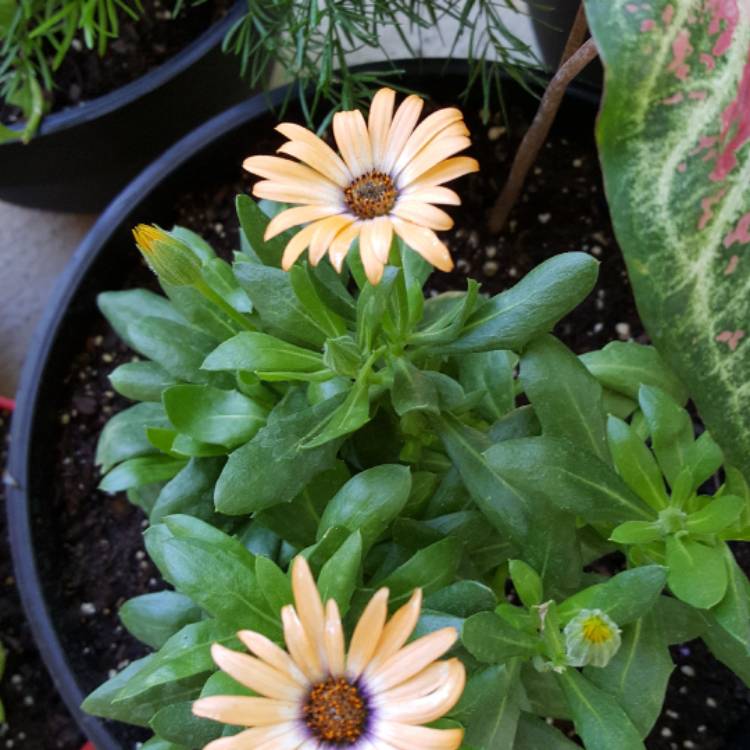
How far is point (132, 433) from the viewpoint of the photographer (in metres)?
0.80

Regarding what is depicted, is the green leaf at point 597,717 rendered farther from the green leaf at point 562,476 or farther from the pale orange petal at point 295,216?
the pale orange petal at point 295,216

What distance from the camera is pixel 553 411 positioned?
652mm

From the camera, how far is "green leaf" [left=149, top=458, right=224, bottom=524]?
A: 71 cm

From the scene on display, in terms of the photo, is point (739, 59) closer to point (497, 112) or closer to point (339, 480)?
point (339, 480)

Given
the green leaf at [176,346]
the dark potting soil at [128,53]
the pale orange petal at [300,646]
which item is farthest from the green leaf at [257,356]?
the dark potting soil at [128,53]

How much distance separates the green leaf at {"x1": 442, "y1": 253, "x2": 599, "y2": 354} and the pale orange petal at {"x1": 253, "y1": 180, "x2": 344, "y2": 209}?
0.44ft

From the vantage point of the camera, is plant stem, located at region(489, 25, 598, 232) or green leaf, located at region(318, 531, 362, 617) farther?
plant stem, located at region(489, 25, 598, 232)

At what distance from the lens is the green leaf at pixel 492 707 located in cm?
60

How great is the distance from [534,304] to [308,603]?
0.26 meters

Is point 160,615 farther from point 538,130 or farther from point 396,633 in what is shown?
point 538,130

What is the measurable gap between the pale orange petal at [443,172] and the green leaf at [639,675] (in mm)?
319

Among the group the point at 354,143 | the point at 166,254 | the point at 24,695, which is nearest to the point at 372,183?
the point at 354,143

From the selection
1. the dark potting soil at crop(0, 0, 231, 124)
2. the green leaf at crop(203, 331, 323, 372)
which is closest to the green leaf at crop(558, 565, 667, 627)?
the green leaf at crop(203, 331, 323, 372)

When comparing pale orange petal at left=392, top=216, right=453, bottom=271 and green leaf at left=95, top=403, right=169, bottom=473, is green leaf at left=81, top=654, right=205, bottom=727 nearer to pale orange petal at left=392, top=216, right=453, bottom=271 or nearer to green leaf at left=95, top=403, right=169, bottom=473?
green leaf at left=95, top=403, right=169, bottom=473
